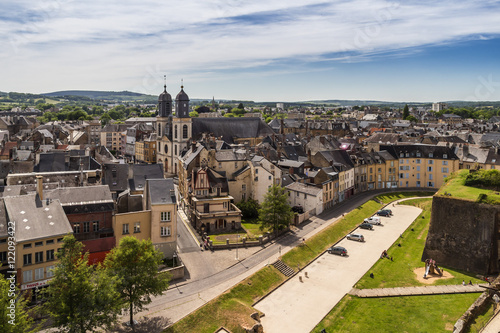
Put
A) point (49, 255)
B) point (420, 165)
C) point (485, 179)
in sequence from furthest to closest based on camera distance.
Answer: point (420, 165) < point (485, 179) < point (49, 255)

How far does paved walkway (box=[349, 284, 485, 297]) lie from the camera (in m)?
41.3

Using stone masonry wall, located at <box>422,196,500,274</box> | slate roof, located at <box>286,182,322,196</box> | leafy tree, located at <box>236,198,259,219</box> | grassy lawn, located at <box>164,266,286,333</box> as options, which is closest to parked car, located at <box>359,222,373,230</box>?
slate roof, located at <box>286,182,322,196</box>

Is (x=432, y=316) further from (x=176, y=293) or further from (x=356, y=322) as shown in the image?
(x=176, y=293)

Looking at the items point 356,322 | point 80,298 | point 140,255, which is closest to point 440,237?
point 356,322

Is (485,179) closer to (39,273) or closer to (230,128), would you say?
(39,273)

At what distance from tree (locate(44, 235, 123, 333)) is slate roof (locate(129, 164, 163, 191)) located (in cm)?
2474

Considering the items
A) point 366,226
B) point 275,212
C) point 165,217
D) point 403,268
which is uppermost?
point 165,217

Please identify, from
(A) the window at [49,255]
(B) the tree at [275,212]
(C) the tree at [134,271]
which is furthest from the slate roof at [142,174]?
(C) the tree at [134,271]

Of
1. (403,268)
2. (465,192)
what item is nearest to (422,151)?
(465,192)

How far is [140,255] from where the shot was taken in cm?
3303

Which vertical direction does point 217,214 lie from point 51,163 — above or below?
below

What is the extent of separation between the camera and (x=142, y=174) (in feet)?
179

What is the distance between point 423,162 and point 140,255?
72.8 metres

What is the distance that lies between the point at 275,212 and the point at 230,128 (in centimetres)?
6069
